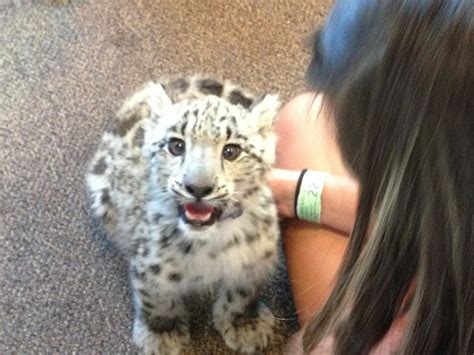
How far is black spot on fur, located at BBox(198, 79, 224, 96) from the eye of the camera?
147 centimetres

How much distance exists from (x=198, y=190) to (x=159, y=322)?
1.36ft

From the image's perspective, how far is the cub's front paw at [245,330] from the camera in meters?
1.44

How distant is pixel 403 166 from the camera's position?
0.75 metres

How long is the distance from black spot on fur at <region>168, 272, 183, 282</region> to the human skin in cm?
21

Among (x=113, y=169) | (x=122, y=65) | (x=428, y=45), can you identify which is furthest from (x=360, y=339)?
(x=122, y=65)

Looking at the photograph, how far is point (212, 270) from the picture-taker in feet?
4.24

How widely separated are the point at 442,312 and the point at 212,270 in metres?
0.54

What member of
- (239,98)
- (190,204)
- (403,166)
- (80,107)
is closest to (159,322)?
(190,204)

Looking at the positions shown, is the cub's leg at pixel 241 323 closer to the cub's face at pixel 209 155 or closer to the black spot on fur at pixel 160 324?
the black spot on fur at pixel 160 324

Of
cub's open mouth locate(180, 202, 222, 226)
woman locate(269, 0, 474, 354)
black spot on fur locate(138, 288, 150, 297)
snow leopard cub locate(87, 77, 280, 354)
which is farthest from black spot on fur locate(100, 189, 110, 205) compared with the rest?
woman locate(269, 0, 474, 354)

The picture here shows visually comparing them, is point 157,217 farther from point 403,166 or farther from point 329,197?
point 403,166

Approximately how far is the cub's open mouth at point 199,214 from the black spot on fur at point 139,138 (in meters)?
0.24

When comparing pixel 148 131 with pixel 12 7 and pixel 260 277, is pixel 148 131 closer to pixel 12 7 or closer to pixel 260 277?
pixel 260 277

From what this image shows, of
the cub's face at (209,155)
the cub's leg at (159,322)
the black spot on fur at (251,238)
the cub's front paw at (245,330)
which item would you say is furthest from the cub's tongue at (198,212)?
the cub's front paw at (245,330)
